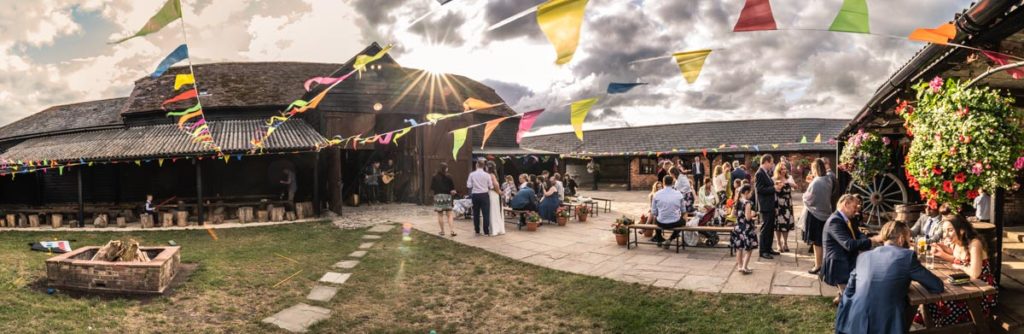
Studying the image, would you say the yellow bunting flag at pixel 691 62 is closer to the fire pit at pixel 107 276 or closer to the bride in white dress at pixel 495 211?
the bride in white dress at pixel 495 211

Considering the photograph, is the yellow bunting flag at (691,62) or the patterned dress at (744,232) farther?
the patterned dress at (744,232)

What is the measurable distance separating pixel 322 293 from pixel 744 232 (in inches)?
219

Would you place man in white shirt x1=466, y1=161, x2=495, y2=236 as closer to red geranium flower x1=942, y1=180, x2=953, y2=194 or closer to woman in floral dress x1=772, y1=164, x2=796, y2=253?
woman in floral dress x1=772, y1=164, x2=796, y2=253

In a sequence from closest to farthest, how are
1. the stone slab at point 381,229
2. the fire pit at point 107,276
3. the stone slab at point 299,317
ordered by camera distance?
the stone slab at point 299,317 < the fire pit at point 107,276 < the stone slab at point 381,229

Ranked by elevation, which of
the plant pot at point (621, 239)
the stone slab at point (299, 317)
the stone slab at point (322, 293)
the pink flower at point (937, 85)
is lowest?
the stone slab at point (299, 317)

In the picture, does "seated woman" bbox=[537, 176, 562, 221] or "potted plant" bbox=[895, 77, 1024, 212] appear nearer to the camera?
"potted plant" bbox=[895, 77, 1024, 212]

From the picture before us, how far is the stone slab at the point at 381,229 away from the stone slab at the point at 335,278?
3820mm

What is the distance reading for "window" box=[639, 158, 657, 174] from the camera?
79.7 ft

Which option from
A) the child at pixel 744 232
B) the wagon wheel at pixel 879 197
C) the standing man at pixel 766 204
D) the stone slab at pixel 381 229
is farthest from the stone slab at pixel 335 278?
the wagon wheel at pixel 879 197

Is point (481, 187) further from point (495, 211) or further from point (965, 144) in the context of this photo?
point (965, 144)

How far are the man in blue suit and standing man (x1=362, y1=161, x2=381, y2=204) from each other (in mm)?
15642

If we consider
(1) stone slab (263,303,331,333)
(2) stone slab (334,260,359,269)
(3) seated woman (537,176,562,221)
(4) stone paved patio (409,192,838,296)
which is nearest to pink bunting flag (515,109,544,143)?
(4) stone paved patio (409,192,838,296)

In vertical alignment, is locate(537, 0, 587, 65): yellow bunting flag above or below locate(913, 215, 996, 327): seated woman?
above

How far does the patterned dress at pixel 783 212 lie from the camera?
7242 mm
